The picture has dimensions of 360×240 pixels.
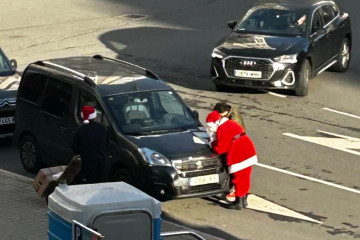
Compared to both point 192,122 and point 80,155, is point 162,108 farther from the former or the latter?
point 80,155

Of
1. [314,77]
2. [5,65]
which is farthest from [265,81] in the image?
[5,65]

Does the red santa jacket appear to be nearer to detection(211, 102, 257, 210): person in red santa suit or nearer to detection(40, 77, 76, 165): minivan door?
detection(211, 102, 257, 210): person in red santa suit

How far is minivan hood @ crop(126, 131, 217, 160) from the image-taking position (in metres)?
13.7

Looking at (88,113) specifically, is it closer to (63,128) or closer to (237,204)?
(63,128)

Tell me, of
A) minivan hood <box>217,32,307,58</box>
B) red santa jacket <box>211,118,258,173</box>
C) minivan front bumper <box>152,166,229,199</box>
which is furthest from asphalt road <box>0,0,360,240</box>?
minivan hood <box>217,32,307,58</box>

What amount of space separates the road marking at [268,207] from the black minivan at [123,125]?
0.61 meters

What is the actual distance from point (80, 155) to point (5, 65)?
6265mm

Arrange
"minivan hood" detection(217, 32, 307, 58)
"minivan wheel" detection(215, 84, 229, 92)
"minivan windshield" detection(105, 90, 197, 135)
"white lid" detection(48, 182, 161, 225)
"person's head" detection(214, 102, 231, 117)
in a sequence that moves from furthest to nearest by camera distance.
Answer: "minivan wheel" detection(215, 84, 229, 92) → "minivan hood" detection(217, 32, 307, 58) → "minivan windshield" detection(105, 90, 197, 135) → "person's head" detection(214, 102, 231, 117) → "white lid" detection(48, 182, 161, 225)

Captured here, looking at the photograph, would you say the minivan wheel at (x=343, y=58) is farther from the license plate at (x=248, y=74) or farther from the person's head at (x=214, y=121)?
the person's head at (x=214, y=121)

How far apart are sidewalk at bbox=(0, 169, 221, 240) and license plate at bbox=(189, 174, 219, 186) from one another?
808 mm

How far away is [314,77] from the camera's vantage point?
21828 millimetres

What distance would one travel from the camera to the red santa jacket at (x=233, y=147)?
45.5 ft

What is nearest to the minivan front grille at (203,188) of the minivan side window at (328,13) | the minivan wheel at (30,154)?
the minivan wheel at (30,154)

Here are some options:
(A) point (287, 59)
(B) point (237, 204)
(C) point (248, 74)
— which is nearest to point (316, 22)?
(A) point (287, 59)
